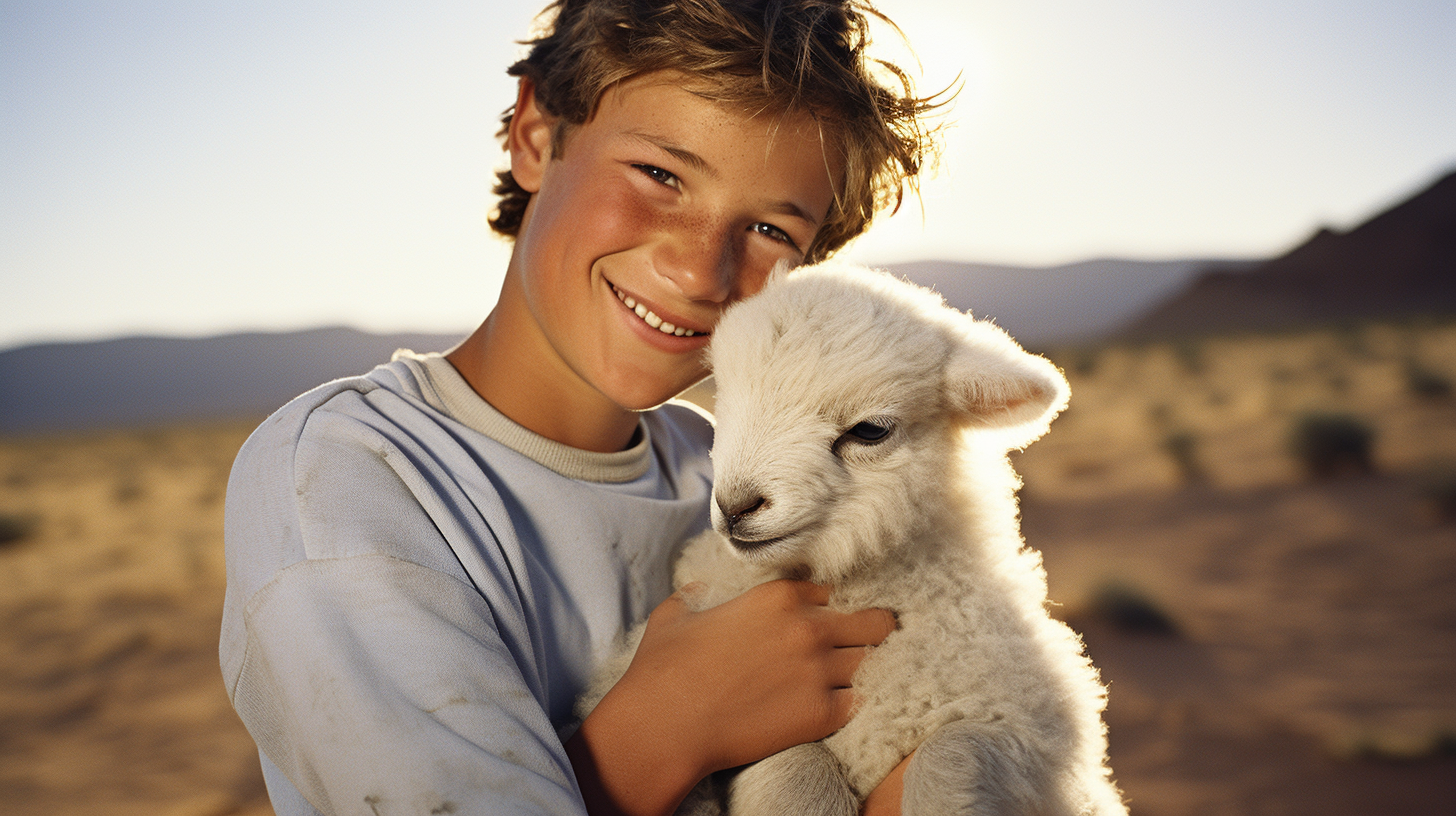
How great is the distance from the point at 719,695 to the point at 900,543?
0.55 metres

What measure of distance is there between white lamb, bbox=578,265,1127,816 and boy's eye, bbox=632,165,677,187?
15.4 inches

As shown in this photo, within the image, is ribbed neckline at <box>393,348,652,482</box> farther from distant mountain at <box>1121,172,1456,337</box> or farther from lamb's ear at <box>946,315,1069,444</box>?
distant mountain at <box>1121,172,1456,337</box>

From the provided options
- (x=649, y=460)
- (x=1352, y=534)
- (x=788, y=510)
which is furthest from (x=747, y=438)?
(x=1352, y=534)

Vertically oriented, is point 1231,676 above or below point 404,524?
above

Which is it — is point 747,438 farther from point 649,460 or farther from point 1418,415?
point 1418,415

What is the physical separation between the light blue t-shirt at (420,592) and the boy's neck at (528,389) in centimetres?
16

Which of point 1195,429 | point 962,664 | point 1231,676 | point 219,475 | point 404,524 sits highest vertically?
point 1195,429

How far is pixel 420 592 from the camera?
1600 millimetres

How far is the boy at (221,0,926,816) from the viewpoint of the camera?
1.50 m

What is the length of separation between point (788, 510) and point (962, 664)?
1.76 feet

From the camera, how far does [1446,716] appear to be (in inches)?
316

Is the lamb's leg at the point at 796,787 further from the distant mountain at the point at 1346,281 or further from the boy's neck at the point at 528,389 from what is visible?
the distant mountain at the point at 1346,281

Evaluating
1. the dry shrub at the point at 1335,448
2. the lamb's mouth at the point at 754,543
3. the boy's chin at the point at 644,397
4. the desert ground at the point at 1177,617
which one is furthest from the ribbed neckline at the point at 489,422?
the dry shrub at the point at 1335,448

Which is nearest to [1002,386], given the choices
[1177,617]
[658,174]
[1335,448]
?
[658,174]
